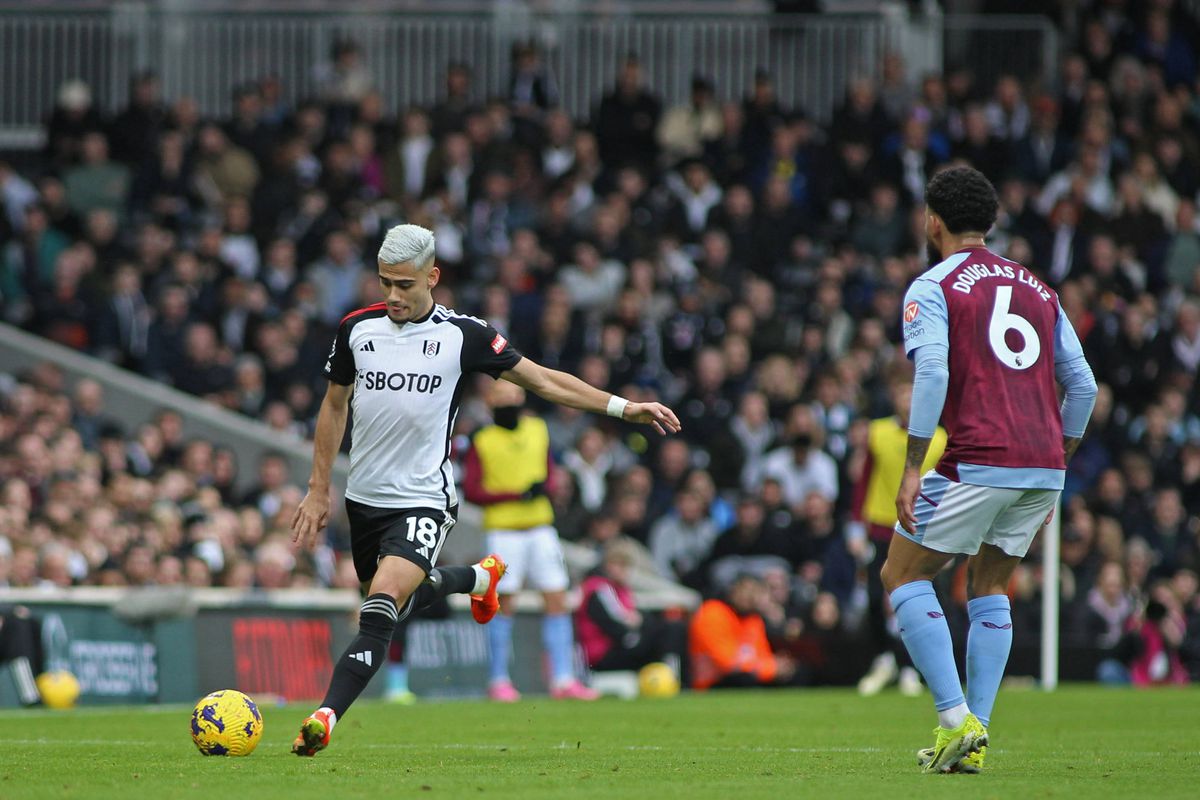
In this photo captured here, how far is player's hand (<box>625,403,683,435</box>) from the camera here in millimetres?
8727

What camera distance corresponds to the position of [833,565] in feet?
64.4

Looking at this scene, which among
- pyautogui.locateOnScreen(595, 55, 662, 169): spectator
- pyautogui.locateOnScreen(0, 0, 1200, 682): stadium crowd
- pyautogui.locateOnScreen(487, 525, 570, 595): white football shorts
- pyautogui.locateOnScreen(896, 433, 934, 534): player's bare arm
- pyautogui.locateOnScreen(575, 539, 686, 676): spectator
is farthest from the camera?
pyautogui.locateOnScreen(595, 55, 662, 169): spectator

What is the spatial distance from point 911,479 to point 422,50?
782 inches

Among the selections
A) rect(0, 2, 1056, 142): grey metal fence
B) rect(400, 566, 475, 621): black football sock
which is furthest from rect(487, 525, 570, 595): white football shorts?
rect(0, 2, 1056, 142): grey metal fence

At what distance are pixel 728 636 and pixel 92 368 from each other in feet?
23.7

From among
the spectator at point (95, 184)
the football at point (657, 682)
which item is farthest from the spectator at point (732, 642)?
the spectator at point (95, 184)

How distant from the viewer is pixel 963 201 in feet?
27.4

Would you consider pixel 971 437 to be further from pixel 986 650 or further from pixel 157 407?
pixel 157 407

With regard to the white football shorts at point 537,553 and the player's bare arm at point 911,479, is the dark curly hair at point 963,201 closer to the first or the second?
the player's bare arm at point 911,479

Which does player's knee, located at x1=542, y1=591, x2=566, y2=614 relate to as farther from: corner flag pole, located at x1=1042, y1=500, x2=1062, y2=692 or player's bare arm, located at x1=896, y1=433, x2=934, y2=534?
player's bare arm, located at x1=896, y1=433, x2=934, y2=534

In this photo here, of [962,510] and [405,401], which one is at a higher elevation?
[405,401]

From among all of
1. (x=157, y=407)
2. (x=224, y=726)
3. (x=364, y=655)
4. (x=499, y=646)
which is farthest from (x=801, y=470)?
(x=224, y=726)

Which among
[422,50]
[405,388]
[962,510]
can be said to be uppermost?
[422,50]

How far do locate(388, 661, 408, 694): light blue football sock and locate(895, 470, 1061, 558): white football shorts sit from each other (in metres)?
8.00
